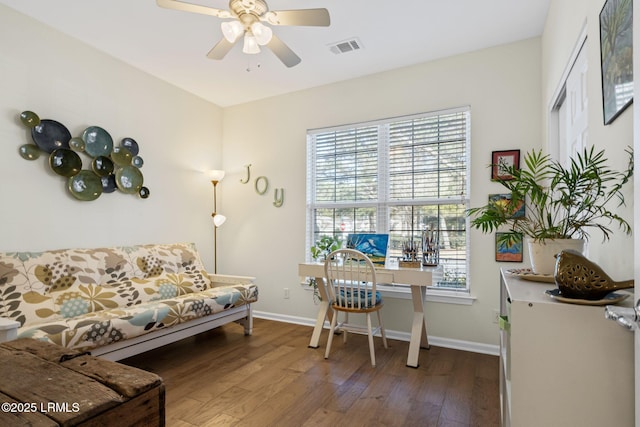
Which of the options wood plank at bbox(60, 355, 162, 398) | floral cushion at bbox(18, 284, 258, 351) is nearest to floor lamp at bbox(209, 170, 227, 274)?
floral cushion at bbox(18, 284, 258, 351)

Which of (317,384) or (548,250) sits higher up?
(548,250)

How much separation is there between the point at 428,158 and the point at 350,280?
4.76 ft

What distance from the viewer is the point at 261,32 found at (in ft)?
7.11

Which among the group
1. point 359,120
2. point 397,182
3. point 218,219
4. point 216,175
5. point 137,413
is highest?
point 359,120

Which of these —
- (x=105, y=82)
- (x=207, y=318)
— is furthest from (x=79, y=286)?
(x=105, y=82)

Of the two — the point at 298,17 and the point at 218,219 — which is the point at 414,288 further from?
the point at 218,219

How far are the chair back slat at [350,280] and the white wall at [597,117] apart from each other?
5.08 feet

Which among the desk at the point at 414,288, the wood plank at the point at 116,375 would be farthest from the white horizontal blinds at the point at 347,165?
the wood plank at the point at 116,375

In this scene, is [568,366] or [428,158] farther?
[428,158]

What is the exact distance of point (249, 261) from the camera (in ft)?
14.2

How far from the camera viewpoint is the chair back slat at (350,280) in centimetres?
278

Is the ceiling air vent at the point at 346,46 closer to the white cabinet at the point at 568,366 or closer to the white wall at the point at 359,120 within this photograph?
the white wall at the point at 359,120

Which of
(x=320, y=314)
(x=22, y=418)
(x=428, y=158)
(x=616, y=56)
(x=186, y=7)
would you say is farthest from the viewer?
(x=428, y=158)

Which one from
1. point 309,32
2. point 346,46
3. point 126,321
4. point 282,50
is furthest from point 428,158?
point 126,321
